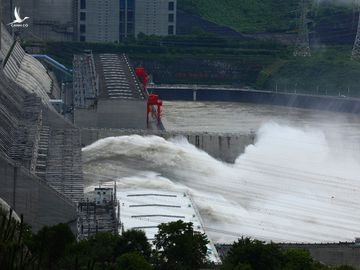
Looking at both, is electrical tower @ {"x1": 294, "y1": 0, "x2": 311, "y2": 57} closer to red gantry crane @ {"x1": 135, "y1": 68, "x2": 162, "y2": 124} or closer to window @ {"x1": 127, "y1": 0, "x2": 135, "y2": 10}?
window @ {"x1": 127, "y1": 0, "x2": 135, "y2": 10}

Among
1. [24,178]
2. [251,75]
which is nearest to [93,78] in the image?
[251,75]

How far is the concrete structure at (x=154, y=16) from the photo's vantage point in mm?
61125

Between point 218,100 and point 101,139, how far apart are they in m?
19.6

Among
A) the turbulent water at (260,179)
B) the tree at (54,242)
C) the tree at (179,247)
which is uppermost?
the tree at (54,242)

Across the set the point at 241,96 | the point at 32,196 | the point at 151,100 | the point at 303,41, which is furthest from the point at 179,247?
the point at 303,41

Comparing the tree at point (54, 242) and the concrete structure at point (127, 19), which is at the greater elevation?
the tree at point (54, 242)

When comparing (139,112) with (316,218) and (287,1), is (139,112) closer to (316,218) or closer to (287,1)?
(316,218)

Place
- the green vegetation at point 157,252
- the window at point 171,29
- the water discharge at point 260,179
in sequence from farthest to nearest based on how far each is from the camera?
the window at point 171,29
the water discharge at point 260,179
the green vegetation at point 157,252

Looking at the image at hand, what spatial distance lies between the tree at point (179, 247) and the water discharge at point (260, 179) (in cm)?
512

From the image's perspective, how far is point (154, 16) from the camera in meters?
61.7

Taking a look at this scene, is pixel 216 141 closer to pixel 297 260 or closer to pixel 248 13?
pixel 297 260

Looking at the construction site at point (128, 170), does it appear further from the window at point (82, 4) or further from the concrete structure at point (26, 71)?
the window at point (82, 4)

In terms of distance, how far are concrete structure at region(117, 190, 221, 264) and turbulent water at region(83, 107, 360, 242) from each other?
591 mm

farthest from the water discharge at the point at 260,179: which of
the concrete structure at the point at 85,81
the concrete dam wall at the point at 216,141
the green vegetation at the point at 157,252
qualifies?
the green vegetation at the point at 157,252
